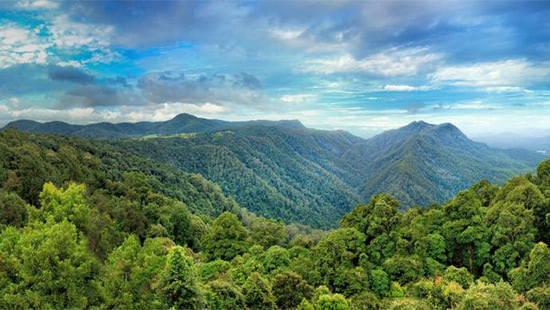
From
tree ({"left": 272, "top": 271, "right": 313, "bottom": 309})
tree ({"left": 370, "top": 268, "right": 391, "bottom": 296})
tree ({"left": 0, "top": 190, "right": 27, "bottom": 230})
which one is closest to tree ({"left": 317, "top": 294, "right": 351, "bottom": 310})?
tree ({"left": 272, "top": 271, "right": 313, "bottom": 309})

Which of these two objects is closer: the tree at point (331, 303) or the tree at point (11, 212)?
the tree at point (331, 303)

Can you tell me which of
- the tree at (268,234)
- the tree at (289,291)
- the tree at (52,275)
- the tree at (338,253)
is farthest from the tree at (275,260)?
the tree at (52,275)

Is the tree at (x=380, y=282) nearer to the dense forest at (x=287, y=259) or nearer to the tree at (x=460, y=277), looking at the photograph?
the dense forest at (x=287, y=259)

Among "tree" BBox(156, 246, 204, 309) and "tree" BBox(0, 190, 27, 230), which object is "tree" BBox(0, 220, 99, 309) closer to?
"tree" BBox(156, 246, 204, 309)

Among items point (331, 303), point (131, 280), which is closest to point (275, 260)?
point (331, 303)

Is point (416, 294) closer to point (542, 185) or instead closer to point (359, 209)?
point (359, 209)

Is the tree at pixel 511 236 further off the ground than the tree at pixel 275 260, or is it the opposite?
the tree at pixel 511 236
